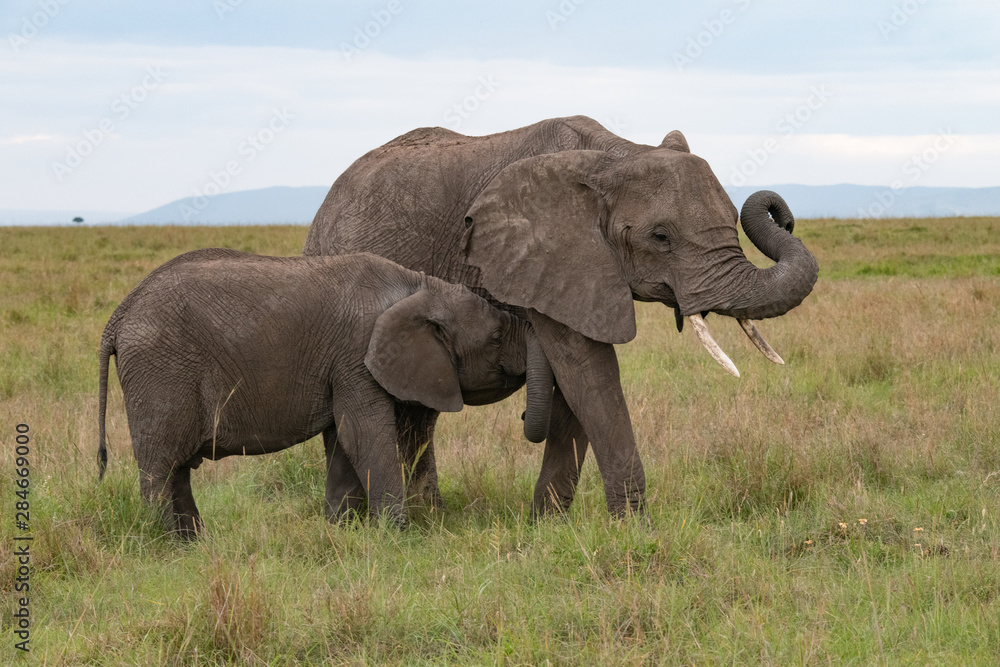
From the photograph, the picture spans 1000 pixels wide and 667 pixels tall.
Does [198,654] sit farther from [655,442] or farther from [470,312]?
[655,442]

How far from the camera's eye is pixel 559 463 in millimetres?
6023

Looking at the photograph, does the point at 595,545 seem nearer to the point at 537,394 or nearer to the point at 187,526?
the point at 537,394

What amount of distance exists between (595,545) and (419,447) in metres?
1.89

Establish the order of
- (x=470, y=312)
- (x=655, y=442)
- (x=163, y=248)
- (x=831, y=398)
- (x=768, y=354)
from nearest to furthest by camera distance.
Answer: (x=768, y=354)
(x=470, y=312)
(x=655, y=442)
(x=831, y=398)
(x=163, y=248)

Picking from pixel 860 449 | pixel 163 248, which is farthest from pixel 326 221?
pixel 163 248

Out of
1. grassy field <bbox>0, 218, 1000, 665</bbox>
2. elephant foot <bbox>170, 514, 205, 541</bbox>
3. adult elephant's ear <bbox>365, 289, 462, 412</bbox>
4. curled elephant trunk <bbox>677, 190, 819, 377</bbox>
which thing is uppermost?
curled elephant trunk <bbox>677, 190, 819, 377</bbox>

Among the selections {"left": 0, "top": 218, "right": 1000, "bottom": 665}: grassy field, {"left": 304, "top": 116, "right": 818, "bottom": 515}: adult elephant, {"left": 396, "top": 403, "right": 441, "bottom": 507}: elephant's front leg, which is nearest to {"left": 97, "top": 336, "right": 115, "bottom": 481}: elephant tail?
{"left": 0, "top": 218, "right": 1000, "bottom": 665}: grassy field

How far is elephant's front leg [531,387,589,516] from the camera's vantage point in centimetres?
603

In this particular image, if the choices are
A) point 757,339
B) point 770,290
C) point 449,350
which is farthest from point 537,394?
point 770,290

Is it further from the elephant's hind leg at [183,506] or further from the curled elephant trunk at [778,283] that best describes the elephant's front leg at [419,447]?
the curled elephant trunk at [778,283]

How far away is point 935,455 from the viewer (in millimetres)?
6727

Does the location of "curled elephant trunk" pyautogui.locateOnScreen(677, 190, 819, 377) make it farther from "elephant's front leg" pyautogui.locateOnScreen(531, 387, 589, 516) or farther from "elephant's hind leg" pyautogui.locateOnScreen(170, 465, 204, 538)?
"elephant's hind leg" pyautogui.locateOnScreen(170, 465, 204, 538)

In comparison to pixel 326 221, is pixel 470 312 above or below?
below

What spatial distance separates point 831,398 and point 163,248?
18096 millimetres
